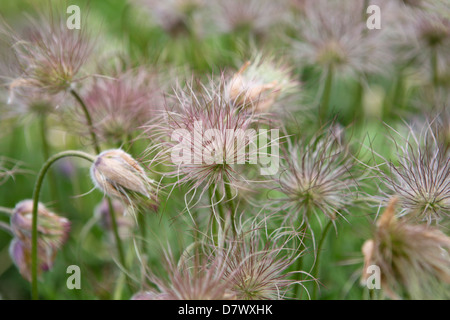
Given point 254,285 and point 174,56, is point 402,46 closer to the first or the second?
point 174,56

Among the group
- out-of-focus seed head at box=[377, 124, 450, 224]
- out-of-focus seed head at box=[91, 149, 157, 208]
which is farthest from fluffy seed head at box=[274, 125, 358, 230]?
out-of-focus seed head at box=[91, 149, 157, 208]

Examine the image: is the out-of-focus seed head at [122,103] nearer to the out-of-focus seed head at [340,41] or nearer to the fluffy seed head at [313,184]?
the fluffy seed head at [313,184]

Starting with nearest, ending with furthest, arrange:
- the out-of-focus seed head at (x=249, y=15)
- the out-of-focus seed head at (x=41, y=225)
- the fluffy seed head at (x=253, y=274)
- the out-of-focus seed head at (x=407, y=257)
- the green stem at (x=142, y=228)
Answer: the out-of-focus seed head at (x=407, y=257), the fluffy seed head at (x=253, y=274), the out-of-focus seed head at (x=41, y=225), the green stem at (x=142, y=228), the out-of-focus seed head at (x=249, y=15)

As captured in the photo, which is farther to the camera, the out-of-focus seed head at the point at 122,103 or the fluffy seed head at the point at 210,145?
the out-of-focus seed head at the point at 122,103

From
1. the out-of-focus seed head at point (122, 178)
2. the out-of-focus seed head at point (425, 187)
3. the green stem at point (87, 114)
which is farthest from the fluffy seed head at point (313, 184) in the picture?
the green stem at point (87, 114)

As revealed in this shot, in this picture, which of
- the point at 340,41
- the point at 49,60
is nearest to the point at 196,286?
the point at 49,60

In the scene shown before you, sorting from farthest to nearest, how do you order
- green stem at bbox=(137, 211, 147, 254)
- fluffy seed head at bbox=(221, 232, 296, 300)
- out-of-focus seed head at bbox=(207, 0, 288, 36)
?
1. out-of-focus seed head at bbox=(207, 0, 288, 36)
2. green stem at bbox=(137, 211, 147, 254)
3. fluffy seed head at bbox=(221, 232, 296, 300)

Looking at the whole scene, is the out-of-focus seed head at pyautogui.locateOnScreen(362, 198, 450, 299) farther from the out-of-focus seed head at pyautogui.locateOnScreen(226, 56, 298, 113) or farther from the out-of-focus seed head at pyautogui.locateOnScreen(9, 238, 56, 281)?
the out-of-focus seed head at pyautogui.locateOnScreen(9, 238, 56, 281)
